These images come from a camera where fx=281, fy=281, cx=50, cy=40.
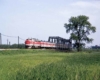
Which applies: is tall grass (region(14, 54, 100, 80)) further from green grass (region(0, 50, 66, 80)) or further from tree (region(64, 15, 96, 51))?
tree (region(64, 15, 96, 51))

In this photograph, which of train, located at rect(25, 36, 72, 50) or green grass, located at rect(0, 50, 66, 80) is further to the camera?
train, located at rect(25, 36, 72, 50)

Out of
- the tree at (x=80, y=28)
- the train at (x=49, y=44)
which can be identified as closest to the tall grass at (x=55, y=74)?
the train at (x=49, y=44)

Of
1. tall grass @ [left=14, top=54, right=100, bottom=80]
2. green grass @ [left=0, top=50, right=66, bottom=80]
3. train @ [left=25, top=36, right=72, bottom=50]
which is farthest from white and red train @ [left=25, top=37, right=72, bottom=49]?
tall grass @ [left=14, top=54, right=100, bottom=80]

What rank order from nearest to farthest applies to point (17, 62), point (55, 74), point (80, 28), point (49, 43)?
point (55, 74)
point (17, 62)
point (49, 43)
point (80, 28)

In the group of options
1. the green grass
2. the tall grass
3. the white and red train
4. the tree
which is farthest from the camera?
the tree

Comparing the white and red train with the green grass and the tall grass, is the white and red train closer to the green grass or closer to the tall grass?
the green grass

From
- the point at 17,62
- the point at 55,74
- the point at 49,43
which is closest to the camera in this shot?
the point at 55,74

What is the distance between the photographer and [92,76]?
11.5 meters

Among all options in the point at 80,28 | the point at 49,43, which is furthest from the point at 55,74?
the point at 80,28

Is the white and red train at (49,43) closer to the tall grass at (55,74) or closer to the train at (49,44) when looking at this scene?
the train at (49,44)

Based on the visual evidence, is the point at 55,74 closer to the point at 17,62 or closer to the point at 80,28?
the point at 17,62

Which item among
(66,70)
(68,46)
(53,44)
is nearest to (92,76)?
(66,70)

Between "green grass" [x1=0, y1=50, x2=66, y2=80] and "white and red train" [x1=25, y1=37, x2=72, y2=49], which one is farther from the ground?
"white and red train" [x1=25, y1=37, x2=72, y2=49]

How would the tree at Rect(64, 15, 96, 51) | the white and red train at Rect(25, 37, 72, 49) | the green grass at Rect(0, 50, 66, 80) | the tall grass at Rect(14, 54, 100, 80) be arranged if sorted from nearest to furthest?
1. the tall grass at Rect(14, 54, 100, 80)
2. the green grass at Rect(0, 50, 66, 80)
3. the white and red train at Rect(25, 37, 72, 49)
4. the tree at Rect(64, 15, 96, 51)
